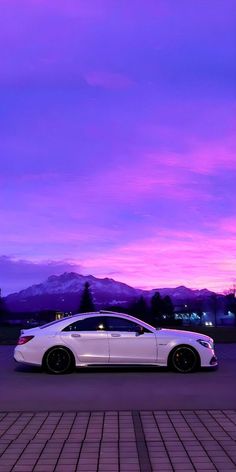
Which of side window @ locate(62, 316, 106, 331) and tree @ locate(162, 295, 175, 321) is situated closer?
side window @ locate(62, 316, 106, 331)

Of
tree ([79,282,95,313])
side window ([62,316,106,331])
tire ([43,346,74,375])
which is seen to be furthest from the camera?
tree ([79,282,95,313])

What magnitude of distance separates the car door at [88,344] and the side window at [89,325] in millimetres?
49

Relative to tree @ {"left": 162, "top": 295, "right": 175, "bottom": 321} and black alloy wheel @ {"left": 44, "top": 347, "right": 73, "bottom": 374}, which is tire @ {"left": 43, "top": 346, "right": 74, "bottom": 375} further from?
tree @ {"left": 162, "top": 295, "right": 175, "bottom": 321}

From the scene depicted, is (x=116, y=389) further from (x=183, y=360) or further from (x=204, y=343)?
(x=204, y=343)

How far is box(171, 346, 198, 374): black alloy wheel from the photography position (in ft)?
44.7

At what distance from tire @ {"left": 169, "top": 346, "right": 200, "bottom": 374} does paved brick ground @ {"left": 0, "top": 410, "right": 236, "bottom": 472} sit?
15.7 ft

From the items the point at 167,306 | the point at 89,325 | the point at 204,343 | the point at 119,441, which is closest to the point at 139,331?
the point at 89,325

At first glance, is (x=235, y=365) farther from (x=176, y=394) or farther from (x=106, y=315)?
(x=176, y=394)

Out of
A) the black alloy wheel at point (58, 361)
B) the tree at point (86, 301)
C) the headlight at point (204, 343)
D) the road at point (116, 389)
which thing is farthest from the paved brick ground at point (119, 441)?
the tree at point (86, 301)

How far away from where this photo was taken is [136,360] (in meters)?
13.6

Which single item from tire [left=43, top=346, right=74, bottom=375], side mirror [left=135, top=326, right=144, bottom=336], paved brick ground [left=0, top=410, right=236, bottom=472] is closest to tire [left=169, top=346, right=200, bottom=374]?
side mirror [left=135, top=326, right=144, bottom=336]

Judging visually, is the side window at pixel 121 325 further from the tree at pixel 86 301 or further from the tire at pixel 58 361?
the tree at pixel 86 301

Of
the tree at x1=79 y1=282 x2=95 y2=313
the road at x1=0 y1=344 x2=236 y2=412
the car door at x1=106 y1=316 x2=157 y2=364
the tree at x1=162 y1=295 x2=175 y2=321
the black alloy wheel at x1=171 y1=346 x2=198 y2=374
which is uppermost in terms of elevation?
the tree at x1=79 y1=282 x2=95 y2=313

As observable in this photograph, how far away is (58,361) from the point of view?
13547mm
